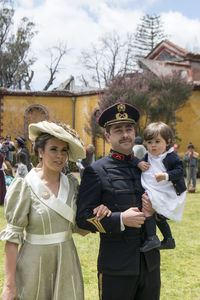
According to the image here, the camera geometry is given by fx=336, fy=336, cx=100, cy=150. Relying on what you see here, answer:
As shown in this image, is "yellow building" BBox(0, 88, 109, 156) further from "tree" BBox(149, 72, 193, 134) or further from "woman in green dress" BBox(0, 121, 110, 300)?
"woman in green dress" BBox(0, 121, 110, 300)

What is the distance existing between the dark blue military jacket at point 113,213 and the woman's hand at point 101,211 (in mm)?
28

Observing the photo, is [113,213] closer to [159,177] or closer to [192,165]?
[159,177]

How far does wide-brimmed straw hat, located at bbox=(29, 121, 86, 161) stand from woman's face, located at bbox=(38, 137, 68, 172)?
64mm

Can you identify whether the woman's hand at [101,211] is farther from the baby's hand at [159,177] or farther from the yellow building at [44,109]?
the yellow building at [44,109]

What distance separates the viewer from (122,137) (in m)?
2.43

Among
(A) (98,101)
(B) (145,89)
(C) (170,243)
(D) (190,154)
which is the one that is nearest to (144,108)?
(B) (145,89)

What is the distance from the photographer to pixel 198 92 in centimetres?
1884

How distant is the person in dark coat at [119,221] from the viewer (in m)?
2.24

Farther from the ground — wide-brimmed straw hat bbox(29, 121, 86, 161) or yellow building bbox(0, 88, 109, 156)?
yellow building bbox(0, 88, 109, 156)

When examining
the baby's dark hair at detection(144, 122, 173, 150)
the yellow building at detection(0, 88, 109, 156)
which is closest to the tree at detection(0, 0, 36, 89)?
the yellow building at detection(0, 88, 109, 156)

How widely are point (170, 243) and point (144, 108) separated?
15.2m

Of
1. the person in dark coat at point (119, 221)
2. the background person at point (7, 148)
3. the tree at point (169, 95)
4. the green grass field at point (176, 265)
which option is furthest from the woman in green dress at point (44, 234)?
the tree at point (169, 95)

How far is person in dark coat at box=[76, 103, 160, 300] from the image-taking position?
7.35 feet

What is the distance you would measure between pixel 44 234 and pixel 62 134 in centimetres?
68
